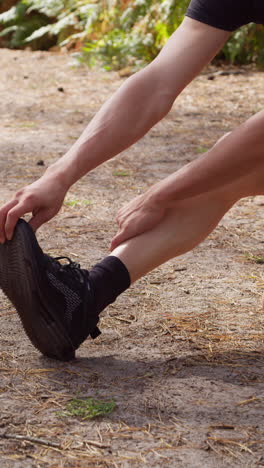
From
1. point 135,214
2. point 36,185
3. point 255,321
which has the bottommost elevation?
point 255,321

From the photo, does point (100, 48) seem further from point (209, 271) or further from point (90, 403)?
point (90, 403)

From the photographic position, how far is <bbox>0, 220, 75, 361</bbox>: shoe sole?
2.29 m

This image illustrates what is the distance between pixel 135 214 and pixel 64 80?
5821 mm

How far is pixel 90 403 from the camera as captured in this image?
2131mm

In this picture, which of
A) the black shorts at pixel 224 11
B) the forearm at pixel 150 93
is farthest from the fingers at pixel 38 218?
the black shorts at pixel 224 11

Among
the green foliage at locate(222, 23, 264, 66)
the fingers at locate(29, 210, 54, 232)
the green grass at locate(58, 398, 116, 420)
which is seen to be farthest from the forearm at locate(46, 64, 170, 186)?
the green foliage at locate(222, 23, 264, 66)

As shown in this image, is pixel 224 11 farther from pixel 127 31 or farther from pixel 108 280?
pixel 127 31

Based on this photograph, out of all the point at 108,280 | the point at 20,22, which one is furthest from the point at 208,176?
the point at 20,22

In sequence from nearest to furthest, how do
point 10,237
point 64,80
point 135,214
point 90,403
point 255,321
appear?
point 90,403, point 10,237, point 135,214, point 255,321, point 64,80

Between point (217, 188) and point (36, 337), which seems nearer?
point (36, 337)

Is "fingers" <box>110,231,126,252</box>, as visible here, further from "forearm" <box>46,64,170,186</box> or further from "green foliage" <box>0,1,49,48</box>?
"green foliage" <box>0,1,49,48</box>

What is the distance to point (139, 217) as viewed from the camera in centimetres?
255

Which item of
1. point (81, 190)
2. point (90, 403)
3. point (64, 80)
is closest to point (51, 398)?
point (90, 403)

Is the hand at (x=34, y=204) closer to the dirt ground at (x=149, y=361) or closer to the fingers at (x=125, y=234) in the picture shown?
the fingers at (x=125, y=234)
